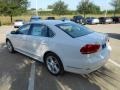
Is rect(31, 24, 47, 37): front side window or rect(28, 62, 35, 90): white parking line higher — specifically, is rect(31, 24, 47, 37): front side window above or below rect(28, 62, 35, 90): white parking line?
above

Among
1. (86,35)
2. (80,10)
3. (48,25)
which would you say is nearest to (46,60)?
(48,25)

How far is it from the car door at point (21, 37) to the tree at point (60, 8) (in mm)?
52025

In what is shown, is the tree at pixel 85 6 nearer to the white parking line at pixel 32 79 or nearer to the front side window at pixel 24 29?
the front side window at pixel 24 29

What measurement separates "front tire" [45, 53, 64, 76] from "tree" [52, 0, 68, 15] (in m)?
54.1

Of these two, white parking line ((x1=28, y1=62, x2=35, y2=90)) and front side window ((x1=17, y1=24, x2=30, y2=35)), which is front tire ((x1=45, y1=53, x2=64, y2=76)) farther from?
front side window ((x1=17, y1=24, x2=30, y2=35))

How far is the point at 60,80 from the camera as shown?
5504 millimetres

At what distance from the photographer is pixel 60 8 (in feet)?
197

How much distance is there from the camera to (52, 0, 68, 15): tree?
59531 mm

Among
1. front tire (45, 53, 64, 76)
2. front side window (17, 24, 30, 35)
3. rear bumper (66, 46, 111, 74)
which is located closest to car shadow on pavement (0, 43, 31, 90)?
front tire (45, 53, 64, 76)

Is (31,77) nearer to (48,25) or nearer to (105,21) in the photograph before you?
(48,25)

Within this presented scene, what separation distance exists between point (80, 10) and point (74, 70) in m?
50.3

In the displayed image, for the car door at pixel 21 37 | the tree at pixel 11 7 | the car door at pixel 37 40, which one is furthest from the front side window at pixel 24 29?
the tree at pixel 11 7

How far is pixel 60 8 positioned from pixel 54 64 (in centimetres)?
5569

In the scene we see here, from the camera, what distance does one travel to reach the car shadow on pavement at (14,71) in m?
5.21
